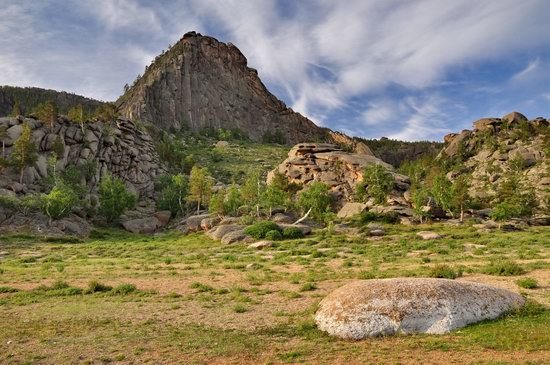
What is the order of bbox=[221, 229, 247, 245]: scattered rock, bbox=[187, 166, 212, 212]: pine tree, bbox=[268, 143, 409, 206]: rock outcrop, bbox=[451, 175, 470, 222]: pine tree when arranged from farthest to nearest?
1. bbox=[268, 143, 409, 206]: rock outcrop
2. bbox=[187, 166, 212, 212]: pine tree
3. bbox=[451, 175, 470, 222]: pine tree
4. bbox=[221, 229, 247, 245]: scattered rock

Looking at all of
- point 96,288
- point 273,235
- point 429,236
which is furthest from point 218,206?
point 96,288

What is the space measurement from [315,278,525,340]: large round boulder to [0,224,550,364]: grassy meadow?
1.37 feet

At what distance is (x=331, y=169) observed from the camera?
3809 inches

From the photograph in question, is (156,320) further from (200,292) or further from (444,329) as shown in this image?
(444,329)

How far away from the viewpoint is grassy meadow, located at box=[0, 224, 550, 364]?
38.3 ft

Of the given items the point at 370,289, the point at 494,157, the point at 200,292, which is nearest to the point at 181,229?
the point at 200,292

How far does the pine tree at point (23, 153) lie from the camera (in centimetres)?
7575

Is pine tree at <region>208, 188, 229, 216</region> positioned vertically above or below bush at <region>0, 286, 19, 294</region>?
above

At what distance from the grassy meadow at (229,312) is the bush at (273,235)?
1352 centimetres

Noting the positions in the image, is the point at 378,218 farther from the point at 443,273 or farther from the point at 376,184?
the point at 443,273

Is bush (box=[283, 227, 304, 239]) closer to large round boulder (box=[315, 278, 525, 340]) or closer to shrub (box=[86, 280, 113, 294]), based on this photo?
shrub (box=[86, 280, 113, 294])

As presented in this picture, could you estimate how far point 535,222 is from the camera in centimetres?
6669

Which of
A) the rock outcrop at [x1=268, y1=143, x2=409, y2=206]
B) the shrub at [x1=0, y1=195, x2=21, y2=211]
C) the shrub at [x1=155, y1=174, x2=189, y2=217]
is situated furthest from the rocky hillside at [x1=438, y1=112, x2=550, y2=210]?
the shrub at [x1=0, y1=195, x2=21, y2=211]

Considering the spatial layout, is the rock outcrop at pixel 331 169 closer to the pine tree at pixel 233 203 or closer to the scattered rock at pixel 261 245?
the pine tree at pixel 233 203
